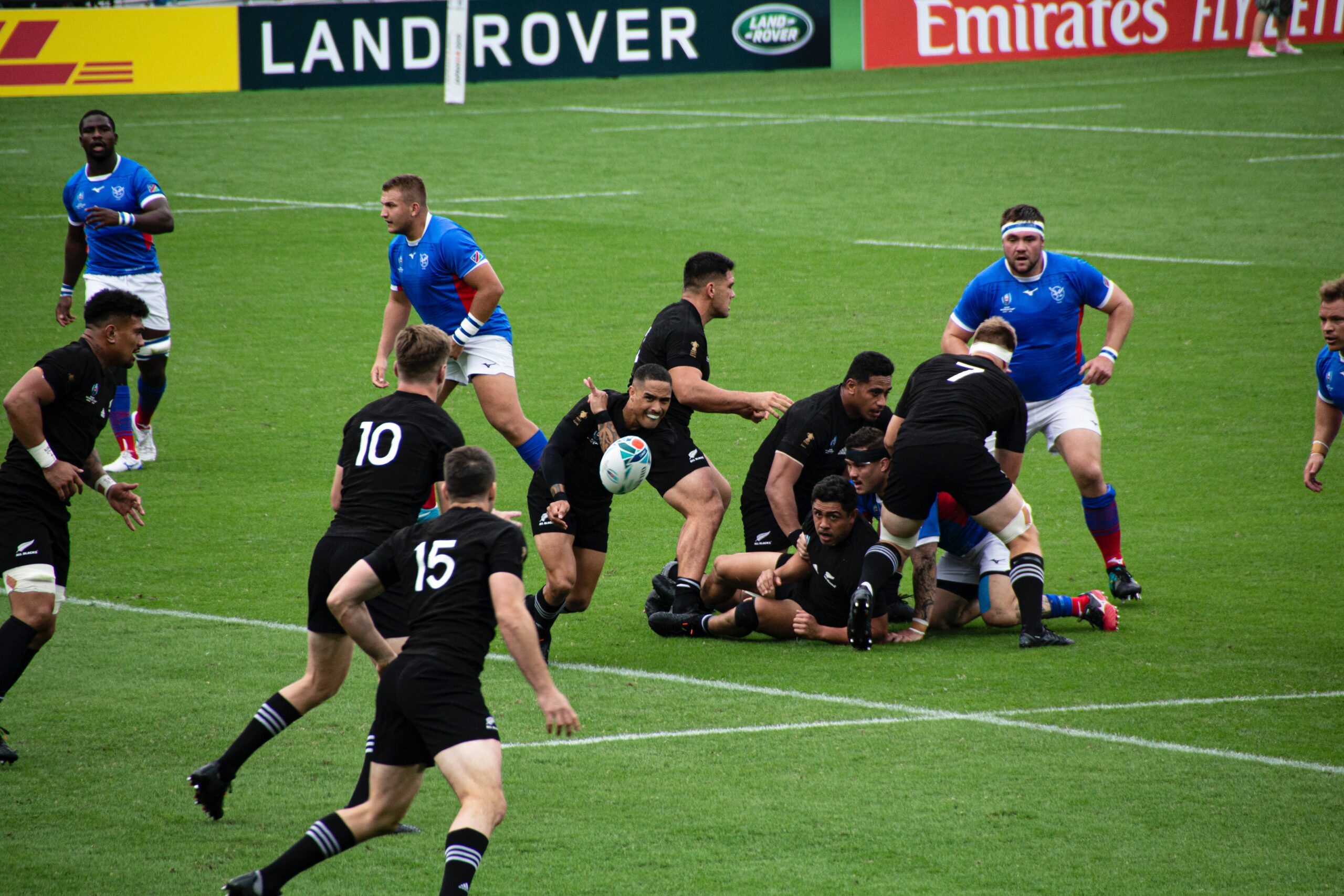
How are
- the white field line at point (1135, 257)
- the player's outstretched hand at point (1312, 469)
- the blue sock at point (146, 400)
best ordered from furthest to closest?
the white field line at point (1135, 257) → the blue sock at point (146, 400) → the player's outstretched hand at point (1312, 469)

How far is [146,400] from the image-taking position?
13.5 meters

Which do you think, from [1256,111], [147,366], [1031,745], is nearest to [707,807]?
[1031,745]

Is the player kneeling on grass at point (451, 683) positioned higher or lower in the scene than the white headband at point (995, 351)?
lower

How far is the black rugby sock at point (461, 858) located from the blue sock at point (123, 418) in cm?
876

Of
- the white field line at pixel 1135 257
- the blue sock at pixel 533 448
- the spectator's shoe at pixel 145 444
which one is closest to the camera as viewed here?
the blue sock at pixel 533 448

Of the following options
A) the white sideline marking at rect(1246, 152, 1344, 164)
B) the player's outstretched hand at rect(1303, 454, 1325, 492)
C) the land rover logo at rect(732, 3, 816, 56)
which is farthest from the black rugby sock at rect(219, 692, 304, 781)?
the land rover logo at rect(732, 3, 816, 56)

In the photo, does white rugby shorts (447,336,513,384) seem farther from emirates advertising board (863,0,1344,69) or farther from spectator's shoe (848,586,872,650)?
emirates advertising board (863,0,1344,69)

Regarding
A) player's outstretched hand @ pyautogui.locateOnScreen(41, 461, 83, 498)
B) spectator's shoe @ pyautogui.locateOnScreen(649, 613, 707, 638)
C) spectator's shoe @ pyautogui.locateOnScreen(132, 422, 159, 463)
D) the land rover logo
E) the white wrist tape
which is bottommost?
spectator's shoe @ pyautogui.locateOnScreen(649, 613, 707, 638)

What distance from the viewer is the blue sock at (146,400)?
1338 centimetres

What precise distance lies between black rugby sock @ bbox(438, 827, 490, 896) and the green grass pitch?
29.0 inches

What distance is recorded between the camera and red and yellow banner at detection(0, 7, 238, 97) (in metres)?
31.2

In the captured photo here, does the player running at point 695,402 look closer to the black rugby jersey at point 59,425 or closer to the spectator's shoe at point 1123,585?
the spectator's shoe at point 1123,585

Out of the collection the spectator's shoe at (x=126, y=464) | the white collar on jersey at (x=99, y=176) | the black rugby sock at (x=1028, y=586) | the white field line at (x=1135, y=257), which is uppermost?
the white collar on jersey at (x=99, y=176)

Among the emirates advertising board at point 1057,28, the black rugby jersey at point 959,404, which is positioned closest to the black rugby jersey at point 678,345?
the black rugby jersey at point 959,404
